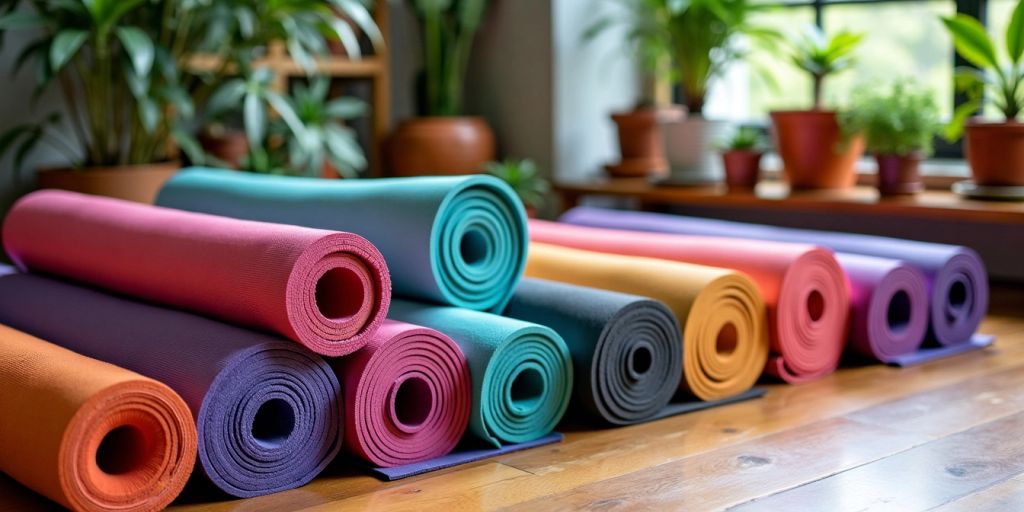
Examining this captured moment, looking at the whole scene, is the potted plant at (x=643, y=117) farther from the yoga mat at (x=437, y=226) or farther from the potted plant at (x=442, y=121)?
the yoga mat at (x=437, y=226)

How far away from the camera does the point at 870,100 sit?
321 centimetres

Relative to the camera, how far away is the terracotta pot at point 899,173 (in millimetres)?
3262

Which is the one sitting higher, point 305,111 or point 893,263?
point 305,111

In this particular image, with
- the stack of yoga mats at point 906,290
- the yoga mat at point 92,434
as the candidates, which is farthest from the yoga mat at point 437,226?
the stack of yoga mats at point 906,290

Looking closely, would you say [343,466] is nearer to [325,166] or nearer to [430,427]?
[430,427]

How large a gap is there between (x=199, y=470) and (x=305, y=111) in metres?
2.24

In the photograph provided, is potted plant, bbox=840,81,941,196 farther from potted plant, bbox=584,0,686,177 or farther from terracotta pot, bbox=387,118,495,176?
terracotta pot, bbox=387,118,495,176

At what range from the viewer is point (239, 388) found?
5.60 ft

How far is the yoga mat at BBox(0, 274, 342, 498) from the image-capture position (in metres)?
1.68

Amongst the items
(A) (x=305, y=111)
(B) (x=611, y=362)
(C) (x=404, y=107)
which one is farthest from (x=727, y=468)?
(C) (x=404, y=107)

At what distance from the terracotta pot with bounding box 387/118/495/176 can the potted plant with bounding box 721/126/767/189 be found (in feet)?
3.36

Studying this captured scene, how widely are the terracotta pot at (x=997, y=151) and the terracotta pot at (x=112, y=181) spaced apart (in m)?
2.24

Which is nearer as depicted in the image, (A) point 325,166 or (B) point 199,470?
(B) point 199,470

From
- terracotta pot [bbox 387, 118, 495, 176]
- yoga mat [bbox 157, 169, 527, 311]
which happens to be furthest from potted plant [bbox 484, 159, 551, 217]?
yoga mat [bbox 157, 169, 527, 311]
